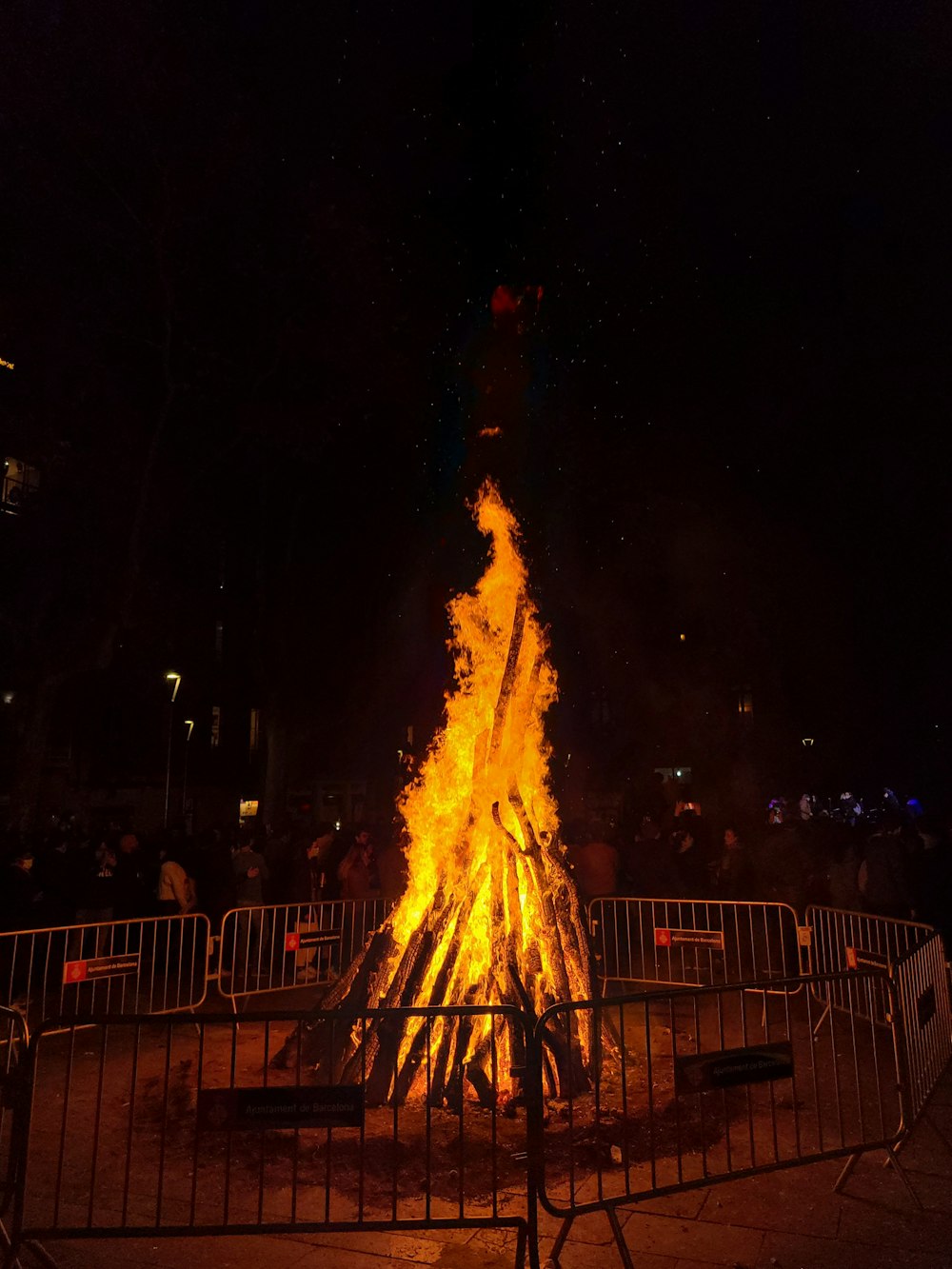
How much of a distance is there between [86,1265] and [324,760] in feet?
136

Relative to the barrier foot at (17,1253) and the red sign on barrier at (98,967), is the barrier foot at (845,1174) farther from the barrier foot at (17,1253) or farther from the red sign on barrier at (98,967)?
the red sign on barrier at (98,967)

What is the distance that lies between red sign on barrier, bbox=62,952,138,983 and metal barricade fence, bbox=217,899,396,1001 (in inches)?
55.8

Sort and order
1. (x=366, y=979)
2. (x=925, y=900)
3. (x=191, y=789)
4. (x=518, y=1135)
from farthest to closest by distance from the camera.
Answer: (x=191, y=789) → (x=925, y=900) → (x=366, y=979) → (x=518, y=1135)

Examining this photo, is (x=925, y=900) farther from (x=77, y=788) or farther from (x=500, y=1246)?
(x=77, y=788)

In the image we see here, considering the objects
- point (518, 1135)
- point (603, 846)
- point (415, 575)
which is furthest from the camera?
point (415, 575)

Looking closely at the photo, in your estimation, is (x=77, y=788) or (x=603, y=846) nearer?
(x=603, y=846)

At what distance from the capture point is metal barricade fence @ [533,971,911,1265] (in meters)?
4.96

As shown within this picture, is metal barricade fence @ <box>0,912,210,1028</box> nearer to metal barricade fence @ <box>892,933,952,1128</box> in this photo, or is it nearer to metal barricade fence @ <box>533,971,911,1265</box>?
metal barricade fence @ <box>533,971,911,1265</box>

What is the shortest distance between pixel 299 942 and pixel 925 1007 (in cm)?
607

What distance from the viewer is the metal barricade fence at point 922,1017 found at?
20.4 feet

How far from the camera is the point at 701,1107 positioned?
5.43 m

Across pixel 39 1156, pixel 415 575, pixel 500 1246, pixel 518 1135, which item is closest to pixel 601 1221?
pixel 500 1246

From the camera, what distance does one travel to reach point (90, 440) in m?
19.4

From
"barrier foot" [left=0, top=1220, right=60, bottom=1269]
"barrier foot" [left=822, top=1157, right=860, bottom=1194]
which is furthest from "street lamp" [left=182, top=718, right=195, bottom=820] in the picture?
"barrier foot" [left=822, top=1157, right=860, bottom=1194]
